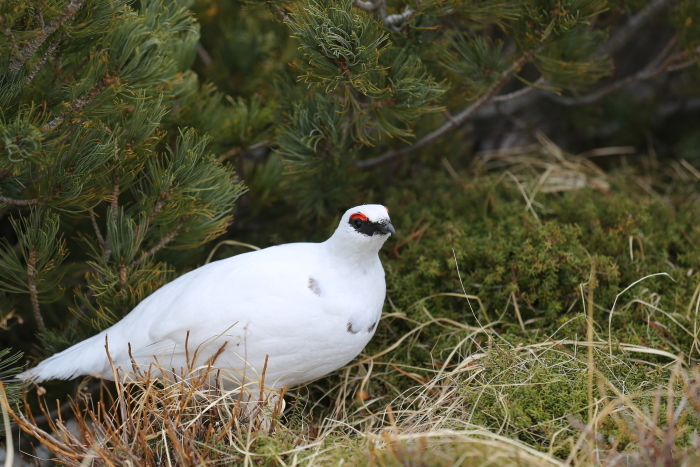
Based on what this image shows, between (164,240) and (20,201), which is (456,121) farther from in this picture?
(20,201)

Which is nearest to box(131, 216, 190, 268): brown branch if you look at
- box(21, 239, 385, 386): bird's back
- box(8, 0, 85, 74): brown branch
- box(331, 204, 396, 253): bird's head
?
box(21, 239, 385, 386): bird's back

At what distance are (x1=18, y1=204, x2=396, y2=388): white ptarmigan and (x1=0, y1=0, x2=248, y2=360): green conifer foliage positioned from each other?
14 centimetres

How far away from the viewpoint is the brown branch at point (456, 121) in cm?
207

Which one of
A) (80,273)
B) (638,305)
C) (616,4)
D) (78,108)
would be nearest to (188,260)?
(80,273)

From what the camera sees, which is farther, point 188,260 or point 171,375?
point 188,260

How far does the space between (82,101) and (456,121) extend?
1332 mm

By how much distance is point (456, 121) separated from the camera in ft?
7.66

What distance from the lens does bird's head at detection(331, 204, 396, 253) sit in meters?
1.65

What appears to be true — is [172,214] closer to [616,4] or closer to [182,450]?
[182,450]

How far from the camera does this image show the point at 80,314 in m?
1.92

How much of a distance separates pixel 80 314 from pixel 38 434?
0.47m

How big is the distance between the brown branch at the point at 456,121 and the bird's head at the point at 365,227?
76 cm

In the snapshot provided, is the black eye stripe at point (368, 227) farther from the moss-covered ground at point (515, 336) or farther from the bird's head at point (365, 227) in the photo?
the moss-covered ground at point (515, 336)

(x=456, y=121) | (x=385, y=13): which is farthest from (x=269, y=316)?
(x=456, y=121)
